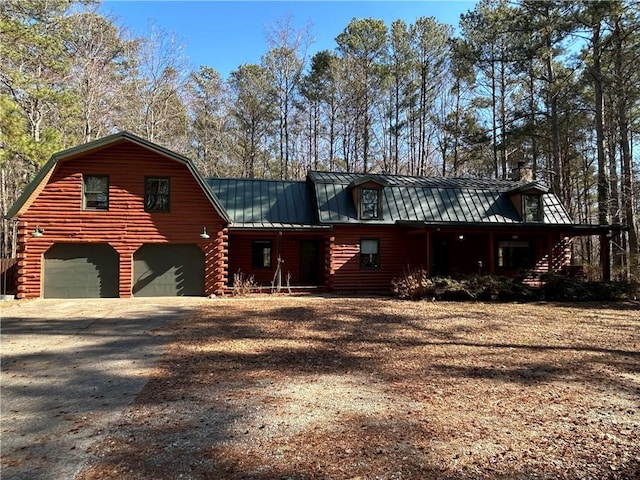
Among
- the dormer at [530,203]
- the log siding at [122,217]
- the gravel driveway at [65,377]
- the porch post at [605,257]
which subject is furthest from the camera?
the dormer at [530,203]

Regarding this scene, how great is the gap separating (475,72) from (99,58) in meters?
23.4

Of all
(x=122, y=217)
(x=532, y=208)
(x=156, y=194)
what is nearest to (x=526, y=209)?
(x=532, y=208)

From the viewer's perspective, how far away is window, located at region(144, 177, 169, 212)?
48.1 ft

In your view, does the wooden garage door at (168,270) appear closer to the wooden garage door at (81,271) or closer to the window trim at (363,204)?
the wooden garage door at (81,271)

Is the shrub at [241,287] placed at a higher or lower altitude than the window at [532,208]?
lower

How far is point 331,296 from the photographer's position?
15609 mm

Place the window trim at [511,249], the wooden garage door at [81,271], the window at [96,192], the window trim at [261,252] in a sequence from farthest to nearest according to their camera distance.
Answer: the window trim at [511,249]
the window trim at [261,252]
the window at [96,192]
the wooden garage door at [81,271]

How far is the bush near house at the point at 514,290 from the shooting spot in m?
14.1

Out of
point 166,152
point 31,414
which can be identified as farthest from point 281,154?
point 31,414

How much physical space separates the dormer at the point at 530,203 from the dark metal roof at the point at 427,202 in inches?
12.0

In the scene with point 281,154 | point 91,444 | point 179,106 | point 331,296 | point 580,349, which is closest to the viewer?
point 91,444

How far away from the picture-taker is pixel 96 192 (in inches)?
565

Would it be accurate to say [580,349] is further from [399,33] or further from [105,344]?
[399,33]

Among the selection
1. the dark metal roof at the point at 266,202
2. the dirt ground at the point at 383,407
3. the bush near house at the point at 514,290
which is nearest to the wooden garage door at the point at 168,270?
the dark metal roof at the point at 266,202
